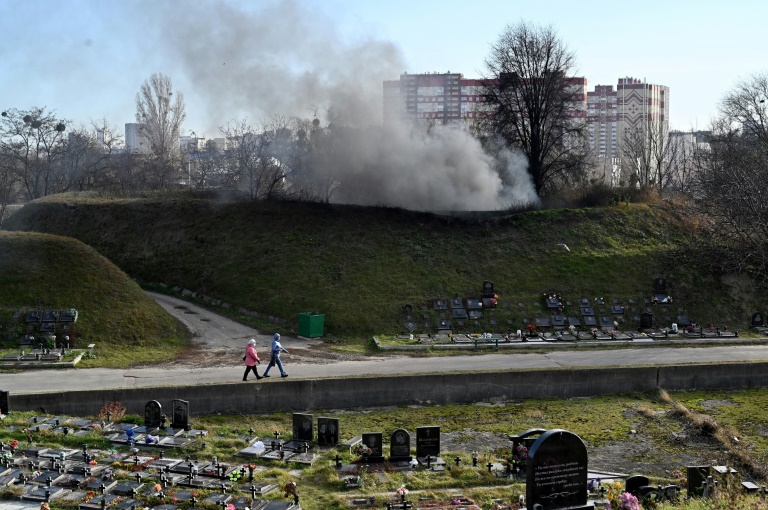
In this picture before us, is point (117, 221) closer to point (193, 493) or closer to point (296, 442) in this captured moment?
point (296, 442)

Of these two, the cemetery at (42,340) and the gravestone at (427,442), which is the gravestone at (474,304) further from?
the gravestone at (427,442)

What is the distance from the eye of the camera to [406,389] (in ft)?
69.1

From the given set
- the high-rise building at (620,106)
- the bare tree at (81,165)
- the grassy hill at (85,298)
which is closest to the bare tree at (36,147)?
the bare tree at (81,165)

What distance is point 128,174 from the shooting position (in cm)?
6022

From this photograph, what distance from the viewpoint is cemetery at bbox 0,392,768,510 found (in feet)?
41.0

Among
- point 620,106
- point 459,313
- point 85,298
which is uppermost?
point 620,106

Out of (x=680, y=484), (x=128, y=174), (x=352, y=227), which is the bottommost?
(x=680, y=484)

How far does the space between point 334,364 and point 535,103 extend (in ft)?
79.5

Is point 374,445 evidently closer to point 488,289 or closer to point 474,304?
point 474,304

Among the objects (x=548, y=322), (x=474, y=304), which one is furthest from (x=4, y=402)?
(x=548, y=322)

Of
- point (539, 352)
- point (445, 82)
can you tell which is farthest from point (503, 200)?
point (445, 82)

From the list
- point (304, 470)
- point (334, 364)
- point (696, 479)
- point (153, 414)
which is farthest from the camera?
point (334, 364)

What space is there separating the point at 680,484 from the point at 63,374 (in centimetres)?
1636

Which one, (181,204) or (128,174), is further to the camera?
(128,174)
